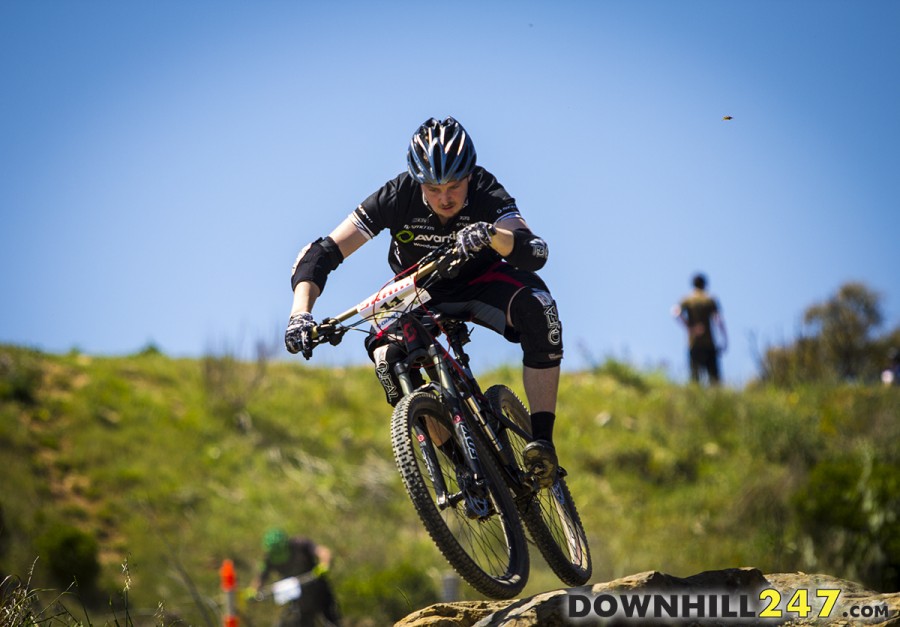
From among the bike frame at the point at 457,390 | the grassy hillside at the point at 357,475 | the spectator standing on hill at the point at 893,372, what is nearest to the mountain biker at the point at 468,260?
Answer: the bike frame at the point at 457,390

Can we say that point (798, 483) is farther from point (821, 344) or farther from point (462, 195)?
point (462, 195)

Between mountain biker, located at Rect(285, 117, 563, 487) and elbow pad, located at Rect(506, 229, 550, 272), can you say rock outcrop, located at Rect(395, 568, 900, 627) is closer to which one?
mountain biker, located at Rect(285, 117, 563, 487)

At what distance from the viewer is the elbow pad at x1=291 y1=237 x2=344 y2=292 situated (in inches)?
263

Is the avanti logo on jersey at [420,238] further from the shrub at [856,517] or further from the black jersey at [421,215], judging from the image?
the shrub at [856,517]

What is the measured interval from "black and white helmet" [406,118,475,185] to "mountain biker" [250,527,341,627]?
31.1 ft

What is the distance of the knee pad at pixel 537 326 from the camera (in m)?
6.61

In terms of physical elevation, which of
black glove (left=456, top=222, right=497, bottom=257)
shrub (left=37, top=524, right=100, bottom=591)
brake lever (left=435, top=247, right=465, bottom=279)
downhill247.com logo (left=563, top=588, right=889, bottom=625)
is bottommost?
downhill247.com logo (left=563, top=588, right=889, bottom=625)

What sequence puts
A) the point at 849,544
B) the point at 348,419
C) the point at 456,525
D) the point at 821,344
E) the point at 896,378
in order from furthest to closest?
the point at 821,344 → the point at 348,419 → the point at 896,378 → the point at 849,544 → the point at 456,525

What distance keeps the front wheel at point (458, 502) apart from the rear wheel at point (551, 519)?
10.3 inches

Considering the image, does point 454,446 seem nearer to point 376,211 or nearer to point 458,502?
point 458,502

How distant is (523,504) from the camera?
656cm

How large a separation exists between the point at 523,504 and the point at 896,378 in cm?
1831

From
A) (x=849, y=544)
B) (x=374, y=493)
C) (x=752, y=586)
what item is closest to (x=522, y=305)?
(x=752, y=586)

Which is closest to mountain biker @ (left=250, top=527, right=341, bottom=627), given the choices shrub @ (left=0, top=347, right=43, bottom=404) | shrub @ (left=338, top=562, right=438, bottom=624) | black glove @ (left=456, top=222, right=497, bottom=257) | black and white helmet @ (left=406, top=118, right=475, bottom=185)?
shrub @ (left=338, top=562, right=438, bottom=624)
